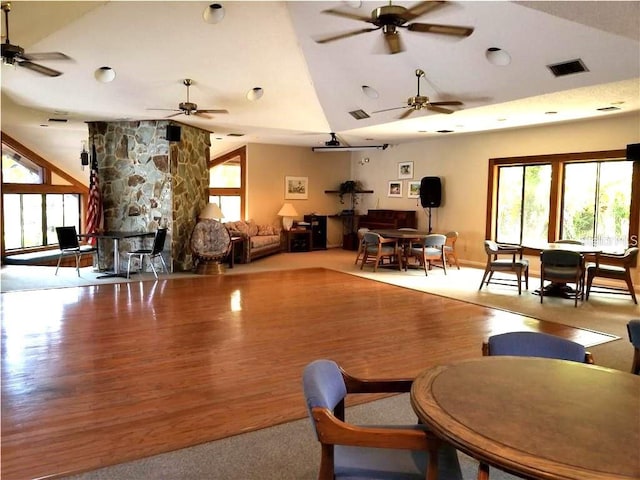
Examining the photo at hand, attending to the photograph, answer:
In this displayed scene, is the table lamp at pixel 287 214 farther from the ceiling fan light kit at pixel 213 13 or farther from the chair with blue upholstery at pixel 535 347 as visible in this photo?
the chair with blue upholstery at pixel 535 347

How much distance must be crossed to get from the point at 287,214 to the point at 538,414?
10.5 metres

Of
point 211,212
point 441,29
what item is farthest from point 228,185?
point 441,29

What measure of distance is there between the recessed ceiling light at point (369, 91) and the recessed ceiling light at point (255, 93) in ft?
5.26

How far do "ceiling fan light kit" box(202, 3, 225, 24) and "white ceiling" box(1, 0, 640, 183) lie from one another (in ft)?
0.29

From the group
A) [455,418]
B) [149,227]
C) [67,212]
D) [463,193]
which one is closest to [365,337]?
[455,418]

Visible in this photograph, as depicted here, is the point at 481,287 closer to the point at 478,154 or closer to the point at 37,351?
the point at 478,154

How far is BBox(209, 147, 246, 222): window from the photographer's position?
39.9 ft

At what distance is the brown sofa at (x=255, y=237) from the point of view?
9.87m

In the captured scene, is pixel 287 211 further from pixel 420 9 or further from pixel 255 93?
pixel 420 9

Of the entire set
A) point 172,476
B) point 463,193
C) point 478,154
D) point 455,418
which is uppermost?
point 478,154

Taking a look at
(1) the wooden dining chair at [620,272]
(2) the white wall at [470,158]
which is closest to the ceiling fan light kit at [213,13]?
(1) the wooden dining chair at [620,272]

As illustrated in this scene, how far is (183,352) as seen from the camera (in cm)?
420

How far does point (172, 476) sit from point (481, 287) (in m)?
5.97

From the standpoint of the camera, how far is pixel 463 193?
1023cm
